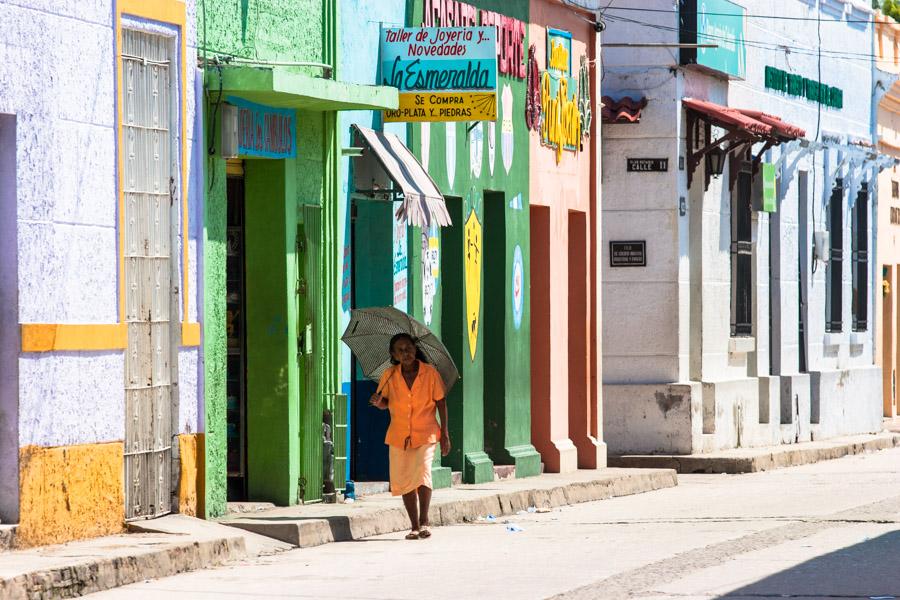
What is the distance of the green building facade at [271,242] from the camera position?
1491 cm

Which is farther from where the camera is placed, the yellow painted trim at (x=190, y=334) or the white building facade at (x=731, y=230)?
the white building facade at (x=731, y=230)

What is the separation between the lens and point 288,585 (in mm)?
11852

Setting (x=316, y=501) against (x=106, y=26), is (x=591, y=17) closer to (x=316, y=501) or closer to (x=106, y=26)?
(x=316, y=501)

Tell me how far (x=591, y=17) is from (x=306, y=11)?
7.77m

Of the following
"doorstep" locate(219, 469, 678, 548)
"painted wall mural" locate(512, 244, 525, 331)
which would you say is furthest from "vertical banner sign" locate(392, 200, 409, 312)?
"painted wall mural" locate(512, 244, 525, 331)

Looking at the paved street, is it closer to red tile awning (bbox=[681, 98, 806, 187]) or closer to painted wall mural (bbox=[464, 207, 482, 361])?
painted wall mural (bbox=[464, 207, 482, 361])

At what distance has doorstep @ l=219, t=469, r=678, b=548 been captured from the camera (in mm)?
14516

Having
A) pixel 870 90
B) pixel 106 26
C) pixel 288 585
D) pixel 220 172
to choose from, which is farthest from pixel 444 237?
pixel 870 90

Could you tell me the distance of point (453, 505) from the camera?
1689 centimetres

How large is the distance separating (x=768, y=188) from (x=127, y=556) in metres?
18.5

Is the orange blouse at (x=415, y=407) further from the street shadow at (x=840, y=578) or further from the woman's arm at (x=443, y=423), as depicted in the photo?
the street shadow at (x=840, y=578)

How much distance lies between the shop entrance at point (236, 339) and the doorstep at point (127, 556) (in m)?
1.90

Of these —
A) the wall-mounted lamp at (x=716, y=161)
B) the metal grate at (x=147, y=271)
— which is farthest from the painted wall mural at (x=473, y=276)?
the wall-mounted lamp at (x=716, y=161)

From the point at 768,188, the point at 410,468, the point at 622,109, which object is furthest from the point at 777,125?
the point at 410,468
